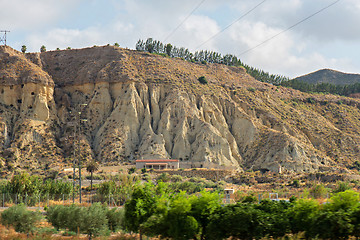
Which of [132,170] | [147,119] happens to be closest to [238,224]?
[132,170]

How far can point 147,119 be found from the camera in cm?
9956

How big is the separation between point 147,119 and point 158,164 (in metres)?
14.0

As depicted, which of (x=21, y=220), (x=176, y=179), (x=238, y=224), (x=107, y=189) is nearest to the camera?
(x=238, y=224)

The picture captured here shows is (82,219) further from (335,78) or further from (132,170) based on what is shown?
(335,78)

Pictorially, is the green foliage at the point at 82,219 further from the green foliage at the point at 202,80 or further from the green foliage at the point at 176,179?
the green foliage at the point at 202,80

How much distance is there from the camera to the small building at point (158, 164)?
87875 millimetres

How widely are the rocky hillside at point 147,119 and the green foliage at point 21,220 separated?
166ft

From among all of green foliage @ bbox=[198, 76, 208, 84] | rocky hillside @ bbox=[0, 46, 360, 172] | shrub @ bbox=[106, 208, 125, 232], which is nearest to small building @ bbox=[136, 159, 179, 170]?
rocky hillside @ bbox=[0, 46, 360, 172]

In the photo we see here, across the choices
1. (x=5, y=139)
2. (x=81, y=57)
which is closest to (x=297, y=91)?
(x=81, y=57)

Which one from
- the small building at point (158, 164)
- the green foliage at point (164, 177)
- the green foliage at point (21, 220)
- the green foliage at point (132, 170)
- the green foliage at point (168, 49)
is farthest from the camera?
the green foliage at point (168, 49)

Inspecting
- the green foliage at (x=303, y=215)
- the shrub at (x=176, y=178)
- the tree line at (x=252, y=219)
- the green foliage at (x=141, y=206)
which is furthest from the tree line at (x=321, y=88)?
the green foliage at (x=303, y=215)

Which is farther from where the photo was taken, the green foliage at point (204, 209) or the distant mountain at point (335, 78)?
the distant mountain at point (335, 78)

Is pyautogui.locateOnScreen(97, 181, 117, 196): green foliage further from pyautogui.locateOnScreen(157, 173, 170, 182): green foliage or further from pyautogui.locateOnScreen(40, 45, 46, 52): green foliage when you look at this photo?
pyautogui.locateOnScreen(40, 45, 46, 52): green foliage

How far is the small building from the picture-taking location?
87875 millimetres
